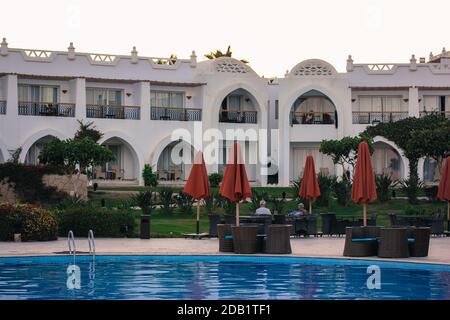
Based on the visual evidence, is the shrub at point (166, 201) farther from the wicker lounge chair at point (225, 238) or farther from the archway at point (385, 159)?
the archway at point (385, 159)

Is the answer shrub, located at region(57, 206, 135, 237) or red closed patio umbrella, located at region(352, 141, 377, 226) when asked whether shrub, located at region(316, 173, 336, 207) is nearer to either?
shrub, located at region(57, 206, 135, 237)

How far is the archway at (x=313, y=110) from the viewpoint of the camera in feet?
189

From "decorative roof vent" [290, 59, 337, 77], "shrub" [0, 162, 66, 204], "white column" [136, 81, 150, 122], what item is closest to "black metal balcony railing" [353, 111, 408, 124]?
"decorative roof vent" [290, 59, 337, 77]

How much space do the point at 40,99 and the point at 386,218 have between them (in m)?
21.1

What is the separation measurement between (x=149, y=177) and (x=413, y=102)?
49.5 ft

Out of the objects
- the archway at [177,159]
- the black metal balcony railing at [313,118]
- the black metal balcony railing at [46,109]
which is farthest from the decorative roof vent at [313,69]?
the black metal balcony railing at [46,109]

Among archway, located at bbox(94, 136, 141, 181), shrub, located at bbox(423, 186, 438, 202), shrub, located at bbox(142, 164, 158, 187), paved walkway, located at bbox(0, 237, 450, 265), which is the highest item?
archway, located at bbox(94, 136, 141, 181)

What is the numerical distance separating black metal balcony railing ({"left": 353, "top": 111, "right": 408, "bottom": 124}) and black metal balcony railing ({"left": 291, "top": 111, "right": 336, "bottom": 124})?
1270 millimetres

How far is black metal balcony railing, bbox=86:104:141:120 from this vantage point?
53469 mm

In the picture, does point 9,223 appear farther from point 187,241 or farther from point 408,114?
point 408,114

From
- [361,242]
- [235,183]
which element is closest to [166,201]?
[235,183]

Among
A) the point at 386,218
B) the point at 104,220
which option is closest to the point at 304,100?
the point at 386,218

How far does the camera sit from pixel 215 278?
21281mm

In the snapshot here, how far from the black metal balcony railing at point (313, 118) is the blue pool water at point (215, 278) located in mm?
33398
